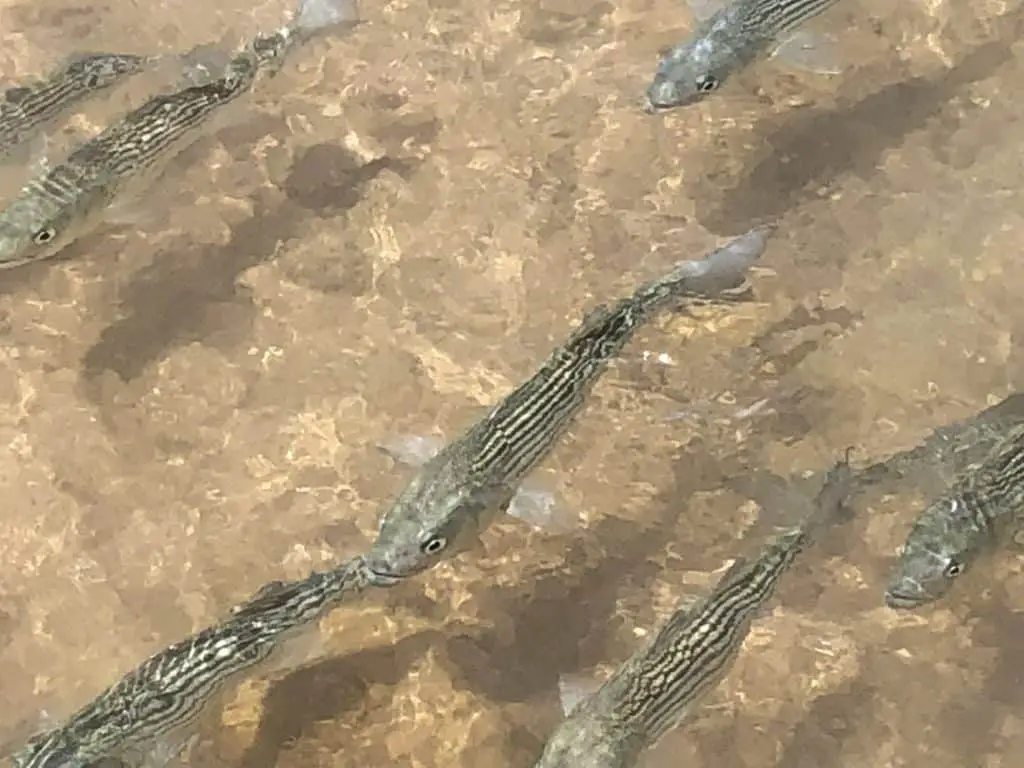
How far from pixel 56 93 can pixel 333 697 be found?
2727 millimetres

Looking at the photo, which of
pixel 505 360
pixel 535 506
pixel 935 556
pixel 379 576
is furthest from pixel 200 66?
pixel 935 556

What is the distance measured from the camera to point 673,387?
5094 millimetres

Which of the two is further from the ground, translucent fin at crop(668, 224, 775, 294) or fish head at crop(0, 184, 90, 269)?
fish head at crop(0, 184, 90, 269)

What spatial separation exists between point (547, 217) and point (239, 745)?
2.59 m

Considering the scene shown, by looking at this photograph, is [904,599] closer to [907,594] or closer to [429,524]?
[907,594]

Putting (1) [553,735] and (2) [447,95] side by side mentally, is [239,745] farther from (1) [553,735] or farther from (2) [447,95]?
(2) [447,95]

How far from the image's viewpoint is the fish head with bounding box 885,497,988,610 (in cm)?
397

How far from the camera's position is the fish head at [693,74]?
5.30m

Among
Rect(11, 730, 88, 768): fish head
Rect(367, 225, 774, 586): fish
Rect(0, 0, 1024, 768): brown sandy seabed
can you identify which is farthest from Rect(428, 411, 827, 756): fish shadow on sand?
Rect(11, 730, 88, 768): fish head

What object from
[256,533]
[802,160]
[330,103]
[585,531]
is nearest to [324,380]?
[256,533]

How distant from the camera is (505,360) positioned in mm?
5203

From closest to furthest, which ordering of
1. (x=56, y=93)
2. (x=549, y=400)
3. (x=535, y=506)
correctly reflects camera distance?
1. (x=549, y=400)
2. (x=535, y=506)
3. (x=56, y=93)

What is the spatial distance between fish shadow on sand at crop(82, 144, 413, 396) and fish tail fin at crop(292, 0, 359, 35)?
57 cm

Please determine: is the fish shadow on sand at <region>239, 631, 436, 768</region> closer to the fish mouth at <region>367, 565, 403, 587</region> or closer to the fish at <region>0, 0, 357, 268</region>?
the fish mouth at <region>367, 565, 403, 587</region>
